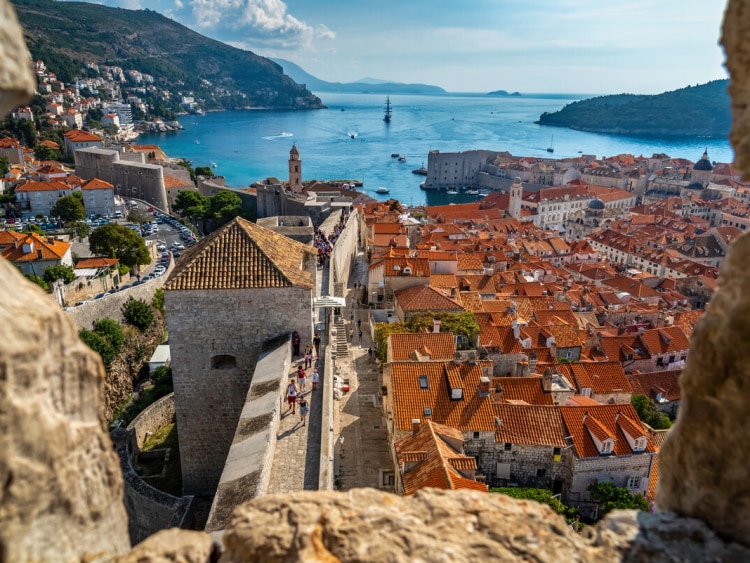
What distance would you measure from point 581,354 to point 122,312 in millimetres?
23441

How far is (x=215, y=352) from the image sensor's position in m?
11.6

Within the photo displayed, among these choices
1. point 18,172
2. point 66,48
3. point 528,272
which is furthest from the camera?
point 66,48

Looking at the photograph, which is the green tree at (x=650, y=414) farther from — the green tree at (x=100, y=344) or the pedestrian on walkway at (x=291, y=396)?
the green tree at (x=100, y=344)

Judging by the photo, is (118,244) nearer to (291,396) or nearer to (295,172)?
(295,172)

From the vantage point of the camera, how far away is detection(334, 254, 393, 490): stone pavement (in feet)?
47.3

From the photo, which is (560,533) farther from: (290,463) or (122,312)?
(122,312)

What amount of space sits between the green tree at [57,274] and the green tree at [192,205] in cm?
2628

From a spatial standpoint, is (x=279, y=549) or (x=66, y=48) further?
(x=66, y=48)

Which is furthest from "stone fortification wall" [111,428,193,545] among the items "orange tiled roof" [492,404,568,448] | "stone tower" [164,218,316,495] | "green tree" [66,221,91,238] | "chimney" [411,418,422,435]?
"green tree" [66,221,91,238]

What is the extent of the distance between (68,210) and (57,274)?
2138 cm

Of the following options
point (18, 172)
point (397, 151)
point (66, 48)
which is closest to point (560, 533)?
point (18, 172)

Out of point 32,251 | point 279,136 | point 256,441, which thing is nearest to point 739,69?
point 256,441

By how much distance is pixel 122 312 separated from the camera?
95.5 ft

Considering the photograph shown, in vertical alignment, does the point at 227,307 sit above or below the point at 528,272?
above
